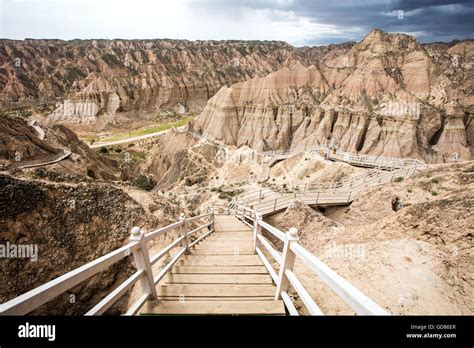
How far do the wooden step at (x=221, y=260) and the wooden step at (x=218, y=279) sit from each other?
2.34ft

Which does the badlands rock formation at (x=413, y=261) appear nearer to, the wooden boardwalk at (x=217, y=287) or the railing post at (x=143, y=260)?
the wooden boardwalk at (x=217, y=287)

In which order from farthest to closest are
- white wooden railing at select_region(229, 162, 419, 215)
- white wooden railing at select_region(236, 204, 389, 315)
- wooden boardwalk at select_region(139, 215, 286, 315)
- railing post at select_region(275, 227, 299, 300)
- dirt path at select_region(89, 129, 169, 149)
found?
dirt path at select_region(89, 129, 169, 149) → white wooden railing at select_region(229, 162, 419, 215) → wooden boardwalk at select_region(139, 215, 286, 315) → railing post at select_region(275, 227, 299, 300) → white wooden railing at select_region(236, 204, 389, 315)


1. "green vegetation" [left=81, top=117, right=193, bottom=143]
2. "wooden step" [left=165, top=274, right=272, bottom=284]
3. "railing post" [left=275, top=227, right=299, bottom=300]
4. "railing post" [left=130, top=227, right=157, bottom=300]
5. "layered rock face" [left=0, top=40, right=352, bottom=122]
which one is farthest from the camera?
"layered rock face" [left=0, top=40, right=352, bottom=122]

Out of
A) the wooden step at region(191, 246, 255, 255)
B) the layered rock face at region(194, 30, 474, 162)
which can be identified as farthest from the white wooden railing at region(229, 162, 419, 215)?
the layered rock face at region(194, 30, 474, 162)

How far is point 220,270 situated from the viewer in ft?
16.1

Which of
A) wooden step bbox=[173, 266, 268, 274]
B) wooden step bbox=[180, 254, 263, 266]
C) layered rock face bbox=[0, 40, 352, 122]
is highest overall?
layered rock face bbox=[0, 40, 352, 122]

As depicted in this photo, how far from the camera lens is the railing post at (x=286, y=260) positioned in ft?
10.1

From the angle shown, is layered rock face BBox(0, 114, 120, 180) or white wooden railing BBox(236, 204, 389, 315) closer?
white wooden railing BBox(236, 204, 389, 315)

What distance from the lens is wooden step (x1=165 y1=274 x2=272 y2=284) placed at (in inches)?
172

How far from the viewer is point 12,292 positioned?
15.0 ft

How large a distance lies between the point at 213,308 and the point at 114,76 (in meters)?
112

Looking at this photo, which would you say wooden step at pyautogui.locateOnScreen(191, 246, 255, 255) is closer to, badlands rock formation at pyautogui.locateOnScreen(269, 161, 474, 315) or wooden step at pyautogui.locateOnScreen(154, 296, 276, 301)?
badlands rock formation at pyautogui.locateOnScreen(269, 161, 474, 315)

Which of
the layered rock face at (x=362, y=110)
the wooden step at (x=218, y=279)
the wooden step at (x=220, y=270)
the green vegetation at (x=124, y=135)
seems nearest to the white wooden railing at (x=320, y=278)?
the wooden step at (x=218, y=279)

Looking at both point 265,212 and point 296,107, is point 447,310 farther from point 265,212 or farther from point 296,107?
point 296,107
